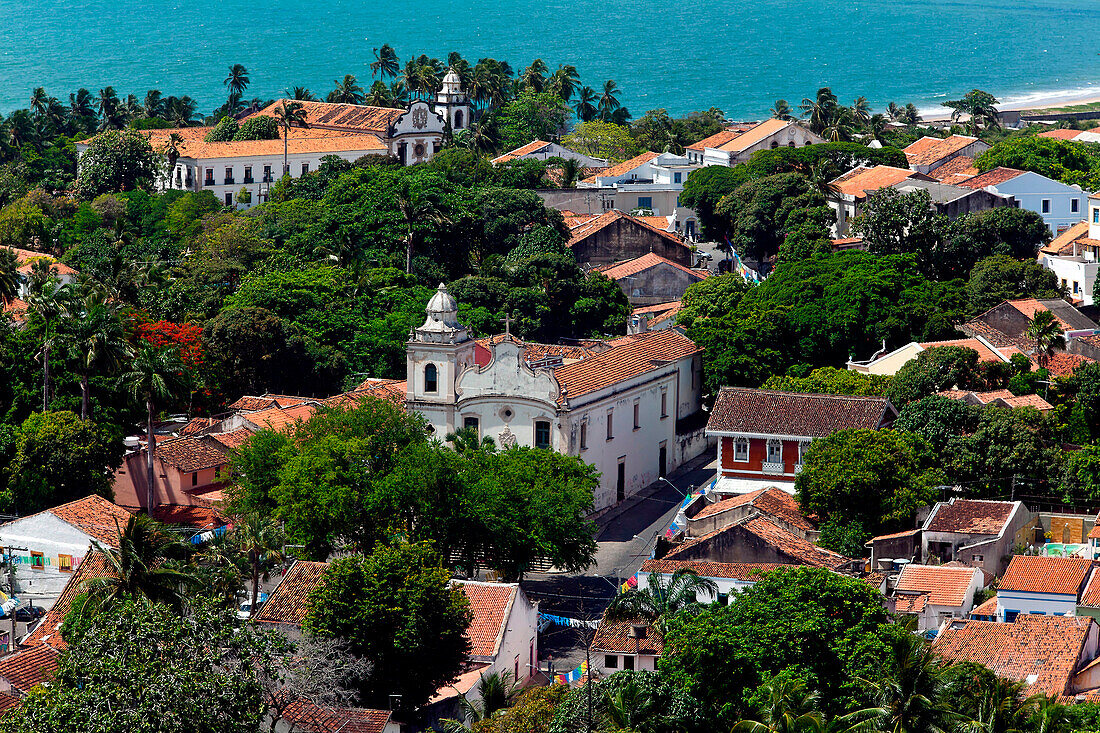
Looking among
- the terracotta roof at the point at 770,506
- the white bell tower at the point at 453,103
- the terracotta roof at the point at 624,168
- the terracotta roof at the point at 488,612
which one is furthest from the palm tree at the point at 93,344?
the white bell tower at the point at 453,103

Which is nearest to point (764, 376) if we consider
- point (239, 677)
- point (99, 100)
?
point (239, 677)

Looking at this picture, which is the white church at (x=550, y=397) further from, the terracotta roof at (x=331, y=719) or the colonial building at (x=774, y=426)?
the terracotta roof at (x=331, y=719)

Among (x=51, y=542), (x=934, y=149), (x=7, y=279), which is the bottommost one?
(x=51, y=542)

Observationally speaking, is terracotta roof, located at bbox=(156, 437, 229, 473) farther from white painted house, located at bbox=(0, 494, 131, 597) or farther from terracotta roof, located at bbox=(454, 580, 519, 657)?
terracotta roof, located at bbox=(454, 580, 519, 657)

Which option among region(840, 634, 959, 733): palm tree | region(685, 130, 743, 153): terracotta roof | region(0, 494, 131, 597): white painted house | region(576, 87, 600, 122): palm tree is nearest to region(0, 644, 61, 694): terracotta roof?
region(0, 494, 131, 597): white painted house

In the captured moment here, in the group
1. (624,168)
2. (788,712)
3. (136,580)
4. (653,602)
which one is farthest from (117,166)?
(788,712)

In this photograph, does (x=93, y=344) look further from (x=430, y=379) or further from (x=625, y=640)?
(x=625, y=640)
